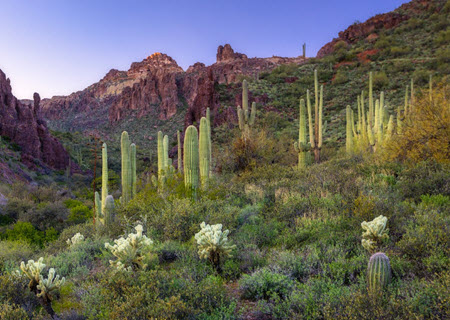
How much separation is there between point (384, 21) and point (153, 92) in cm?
5569

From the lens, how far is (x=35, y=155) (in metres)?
32.7

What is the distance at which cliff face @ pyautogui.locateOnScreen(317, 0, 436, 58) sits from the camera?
41.7 m

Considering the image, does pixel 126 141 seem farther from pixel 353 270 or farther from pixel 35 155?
→ pixel 35 155

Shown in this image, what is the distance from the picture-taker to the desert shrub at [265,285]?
11.6 feet

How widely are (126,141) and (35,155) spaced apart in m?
28.6

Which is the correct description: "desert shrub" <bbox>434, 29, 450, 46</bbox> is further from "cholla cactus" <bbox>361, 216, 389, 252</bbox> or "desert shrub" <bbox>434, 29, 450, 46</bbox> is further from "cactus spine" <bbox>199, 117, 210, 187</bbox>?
"cholla cactus" <bbox>361, 216, 389, 252</bbox>

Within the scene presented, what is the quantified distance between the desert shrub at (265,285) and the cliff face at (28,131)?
33746mm

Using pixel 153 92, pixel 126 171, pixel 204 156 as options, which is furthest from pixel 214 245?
pixel 153 92

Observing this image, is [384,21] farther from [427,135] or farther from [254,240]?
[254,240]

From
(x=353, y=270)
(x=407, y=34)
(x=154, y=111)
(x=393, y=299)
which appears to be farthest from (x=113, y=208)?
(x=154, y=111)

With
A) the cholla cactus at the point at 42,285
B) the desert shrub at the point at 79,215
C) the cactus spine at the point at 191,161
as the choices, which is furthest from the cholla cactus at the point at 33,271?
the desert shrub at the point at 79,215

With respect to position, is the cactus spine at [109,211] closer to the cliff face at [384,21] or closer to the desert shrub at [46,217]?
the desert shrub at [46,217]

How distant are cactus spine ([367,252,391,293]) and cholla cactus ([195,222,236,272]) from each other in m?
1.82

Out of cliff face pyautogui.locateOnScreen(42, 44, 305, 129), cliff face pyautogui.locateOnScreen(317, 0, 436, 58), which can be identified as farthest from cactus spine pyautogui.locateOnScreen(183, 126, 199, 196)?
cliff face pyautogui.locateOnScreen(317, 0, 436, 58)
